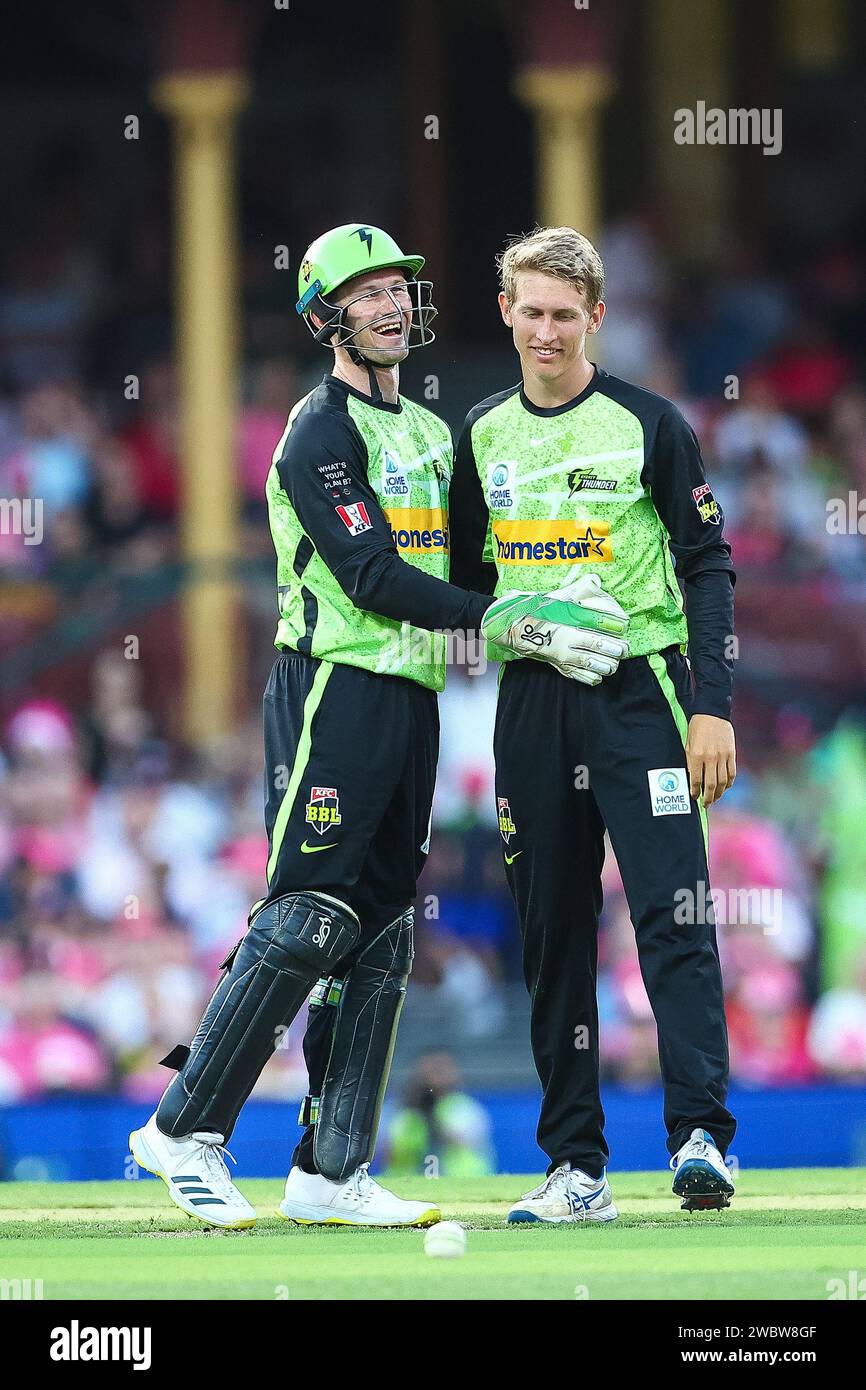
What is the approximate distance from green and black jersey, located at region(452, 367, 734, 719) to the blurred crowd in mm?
4853

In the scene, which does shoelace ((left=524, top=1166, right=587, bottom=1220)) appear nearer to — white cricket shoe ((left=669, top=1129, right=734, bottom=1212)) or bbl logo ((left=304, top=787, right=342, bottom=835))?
white cricket shoe ((left=669, top=1129, right=734, bottom=1212))

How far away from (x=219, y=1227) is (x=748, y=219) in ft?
39.3

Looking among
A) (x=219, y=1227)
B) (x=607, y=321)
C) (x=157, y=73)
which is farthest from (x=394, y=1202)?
(x=157, y=73)

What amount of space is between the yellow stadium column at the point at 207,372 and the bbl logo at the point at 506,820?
799 centimetres

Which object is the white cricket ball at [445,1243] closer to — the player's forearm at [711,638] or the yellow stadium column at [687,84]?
the player's forearm at [711,638]

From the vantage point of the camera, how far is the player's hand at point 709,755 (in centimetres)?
536

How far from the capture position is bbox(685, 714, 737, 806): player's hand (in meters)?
5.36

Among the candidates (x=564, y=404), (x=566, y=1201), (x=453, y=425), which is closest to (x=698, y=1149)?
(x=566, y=1201)
